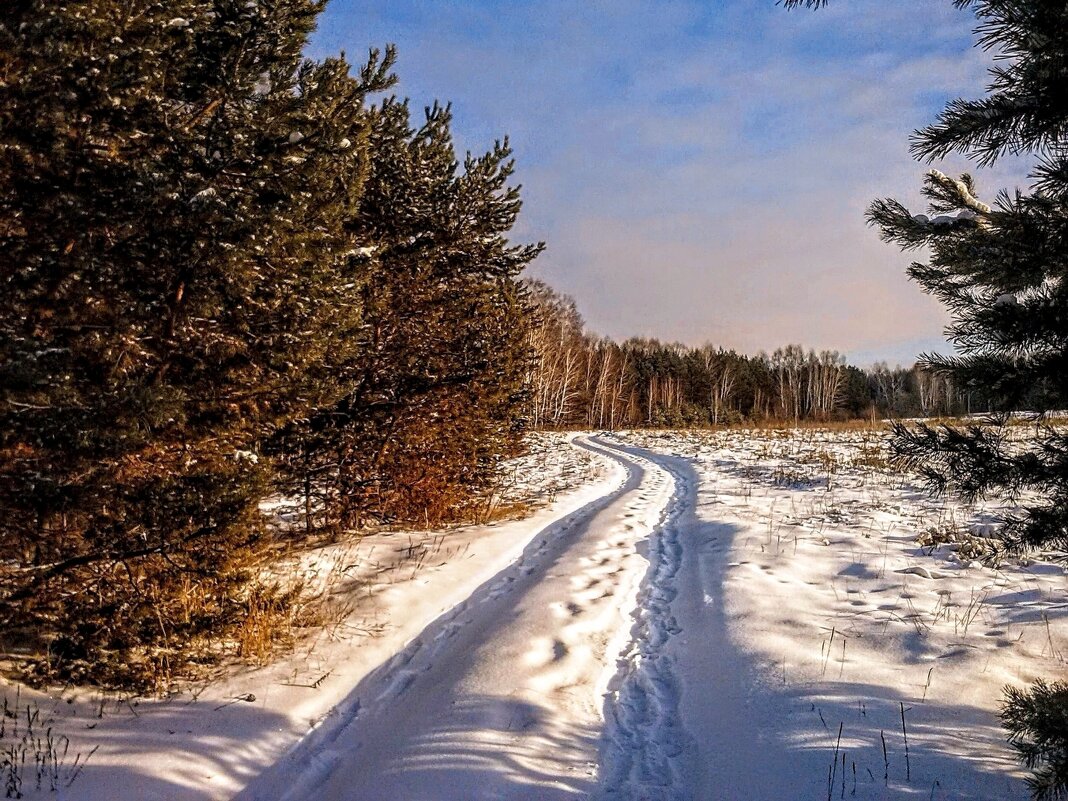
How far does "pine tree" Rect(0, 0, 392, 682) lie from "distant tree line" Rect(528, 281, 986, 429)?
35.3 meters

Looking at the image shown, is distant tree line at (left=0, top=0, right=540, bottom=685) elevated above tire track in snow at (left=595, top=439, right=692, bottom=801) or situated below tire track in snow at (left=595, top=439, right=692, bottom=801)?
above

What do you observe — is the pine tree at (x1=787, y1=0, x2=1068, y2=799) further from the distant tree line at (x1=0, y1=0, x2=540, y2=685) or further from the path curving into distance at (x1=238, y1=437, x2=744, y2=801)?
the distant tree line at (x1=0, y1=0, x2=540, y2=685)

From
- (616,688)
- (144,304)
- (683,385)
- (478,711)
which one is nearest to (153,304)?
Answer: (144,304)

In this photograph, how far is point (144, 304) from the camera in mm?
4156

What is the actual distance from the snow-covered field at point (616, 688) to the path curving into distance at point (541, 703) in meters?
0.02

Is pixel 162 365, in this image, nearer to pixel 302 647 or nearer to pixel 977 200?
pixel 302 647

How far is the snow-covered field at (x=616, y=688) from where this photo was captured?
3.52 m

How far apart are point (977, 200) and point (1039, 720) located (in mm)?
2800

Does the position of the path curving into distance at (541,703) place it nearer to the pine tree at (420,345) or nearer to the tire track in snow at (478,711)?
the tire track in snow at (478,711)

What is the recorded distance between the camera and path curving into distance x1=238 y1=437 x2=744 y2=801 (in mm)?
3557

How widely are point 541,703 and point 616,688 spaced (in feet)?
2.27

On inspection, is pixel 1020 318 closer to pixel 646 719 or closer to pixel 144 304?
pixel 646 719

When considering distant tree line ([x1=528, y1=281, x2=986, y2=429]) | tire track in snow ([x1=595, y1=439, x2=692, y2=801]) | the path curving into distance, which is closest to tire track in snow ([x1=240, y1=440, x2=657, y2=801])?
the path curving into distance

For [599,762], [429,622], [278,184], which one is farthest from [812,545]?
[278,184]
